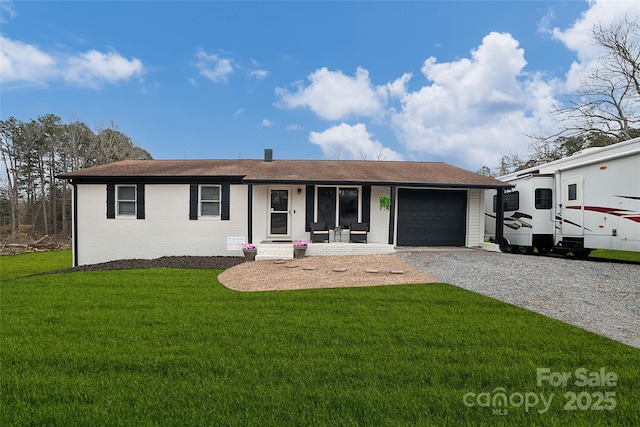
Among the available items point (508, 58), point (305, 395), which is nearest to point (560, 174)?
point (508, 58)

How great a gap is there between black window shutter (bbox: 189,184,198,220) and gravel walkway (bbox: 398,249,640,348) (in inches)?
336

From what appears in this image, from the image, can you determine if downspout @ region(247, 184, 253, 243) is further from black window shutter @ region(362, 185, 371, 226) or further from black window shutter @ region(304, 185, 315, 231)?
black window shutter @ region(362, 185, 371, 226)

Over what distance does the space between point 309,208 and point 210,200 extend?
4.12 metres

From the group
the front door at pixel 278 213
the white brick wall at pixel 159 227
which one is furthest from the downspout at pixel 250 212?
the front door at pixel 278 213

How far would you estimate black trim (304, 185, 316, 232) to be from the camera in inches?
500

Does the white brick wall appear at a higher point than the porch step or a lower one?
higher

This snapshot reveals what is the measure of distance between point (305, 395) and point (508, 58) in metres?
15.8

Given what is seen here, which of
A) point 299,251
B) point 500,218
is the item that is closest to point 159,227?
point 299,251

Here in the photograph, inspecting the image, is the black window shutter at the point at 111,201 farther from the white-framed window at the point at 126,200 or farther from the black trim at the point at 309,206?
the black trim at the point at 309,206

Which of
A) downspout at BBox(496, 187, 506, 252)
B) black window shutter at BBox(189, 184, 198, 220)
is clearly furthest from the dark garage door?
black window shutter at BBox(189, 184, 198, 220)

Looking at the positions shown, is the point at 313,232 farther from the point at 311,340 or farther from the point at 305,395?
the point at 305,395

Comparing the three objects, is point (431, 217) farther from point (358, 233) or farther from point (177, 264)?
point (177, 264)

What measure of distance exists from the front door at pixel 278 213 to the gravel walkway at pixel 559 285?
5.28 metres

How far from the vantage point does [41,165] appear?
28344 mm
